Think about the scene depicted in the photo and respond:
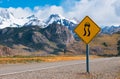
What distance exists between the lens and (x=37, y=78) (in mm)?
21703

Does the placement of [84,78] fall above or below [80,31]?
below

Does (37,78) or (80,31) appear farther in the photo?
(80,31)

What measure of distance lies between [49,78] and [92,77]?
113 inches

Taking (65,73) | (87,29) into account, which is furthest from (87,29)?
(65,73)

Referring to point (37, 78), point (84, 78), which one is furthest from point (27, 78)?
point (84, 78)

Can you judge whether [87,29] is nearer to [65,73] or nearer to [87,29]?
[87,29]

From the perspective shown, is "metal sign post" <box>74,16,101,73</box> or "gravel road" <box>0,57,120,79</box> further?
"metal sign post" <box>74,16,101,73</box>

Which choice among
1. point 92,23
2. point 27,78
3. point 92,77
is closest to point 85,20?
point 92,23

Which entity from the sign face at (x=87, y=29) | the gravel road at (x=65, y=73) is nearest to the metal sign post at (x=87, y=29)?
the sign face at (x=87, y=29)

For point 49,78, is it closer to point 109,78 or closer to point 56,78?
point 56,78

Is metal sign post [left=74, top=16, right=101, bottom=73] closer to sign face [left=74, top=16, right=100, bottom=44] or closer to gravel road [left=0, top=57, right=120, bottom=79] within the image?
sign face [left=74, top=16, right=100, bottom=44]

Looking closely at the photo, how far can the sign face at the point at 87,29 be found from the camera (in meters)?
23.2

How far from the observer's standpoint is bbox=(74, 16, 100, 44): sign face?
23.2m

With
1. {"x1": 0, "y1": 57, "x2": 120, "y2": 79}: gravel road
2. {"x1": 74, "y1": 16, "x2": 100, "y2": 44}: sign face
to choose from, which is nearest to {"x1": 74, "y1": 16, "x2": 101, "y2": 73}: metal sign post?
{"x1": 74, "y1": 16, "x2": 100, "y2": 44}: sign face
